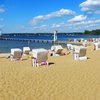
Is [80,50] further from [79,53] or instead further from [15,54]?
[15,54]

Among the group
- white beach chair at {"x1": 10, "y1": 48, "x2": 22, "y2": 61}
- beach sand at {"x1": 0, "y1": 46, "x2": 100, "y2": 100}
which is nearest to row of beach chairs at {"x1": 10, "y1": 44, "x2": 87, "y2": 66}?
white beach chair at {"x1": 10, "y1": 48, "x2": 22, "y2": 61}

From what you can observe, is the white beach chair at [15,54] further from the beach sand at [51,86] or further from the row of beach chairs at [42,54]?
the beach sand at [51,86]

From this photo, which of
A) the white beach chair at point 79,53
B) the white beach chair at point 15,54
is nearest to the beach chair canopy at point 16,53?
the white beach chair at point 15,54

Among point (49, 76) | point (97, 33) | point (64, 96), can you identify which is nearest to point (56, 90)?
point (64, 96)

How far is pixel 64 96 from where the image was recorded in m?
8.91

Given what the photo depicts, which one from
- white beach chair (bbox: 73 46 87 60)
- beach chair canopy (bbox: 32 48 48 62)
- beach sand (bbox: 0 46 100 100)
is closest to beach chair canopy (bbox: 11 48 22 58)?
white beach chair (bbox: 73 46 87 60)

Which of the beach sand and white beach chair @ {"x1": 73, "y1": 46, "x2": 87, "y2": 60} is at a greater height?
white beach chair @ {"x1": 73, "y1": 46, "x2": 87, "y2": 60}

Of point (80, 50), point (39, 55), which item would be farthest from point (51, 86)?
point (80, 50)

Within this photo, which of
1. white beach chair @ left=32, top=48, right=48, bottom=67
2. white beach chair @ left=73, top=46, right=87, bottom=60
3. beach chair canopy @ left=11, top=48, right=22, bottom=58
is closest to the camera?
white beach chair @ left=32, top=48, right=48, bottom=67

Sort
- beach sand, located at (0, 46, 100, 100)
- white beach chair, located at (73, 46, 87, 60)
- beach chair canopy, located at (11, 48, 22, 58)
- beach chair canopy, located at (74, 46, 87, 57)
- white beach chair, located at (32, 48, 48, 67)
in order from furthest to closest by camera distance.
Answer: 1. beach chair canopy, located at (11, 48, 22, 58)
2. beach chair canopy, located at (74, 46, 87, 57)
3. white beach chair, located at (73, 46, 87, 60)
4. white beach chair, located at (32, 48, 48, 67)
5. beach sand, located at (0, 46, 100, 100)

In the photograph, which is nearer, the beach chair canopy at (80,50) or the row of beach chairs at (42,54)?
the row of beach chairs at (42,54)

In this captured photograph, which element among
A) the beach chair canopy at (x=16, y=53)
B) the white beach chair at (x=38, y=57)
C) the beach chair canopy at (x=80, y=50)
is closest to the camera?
the white beach chair at (x=38, y=57)

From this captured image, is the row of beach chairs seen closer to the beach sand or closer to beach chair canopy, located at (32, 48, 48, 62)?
beach chair canopy, located at (32, 48, 48, 62)

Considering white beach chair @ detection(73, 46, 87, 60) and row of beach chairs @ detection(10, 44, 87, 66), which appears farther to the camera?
white beach chair @ detection(73, 46, 87, 60)
